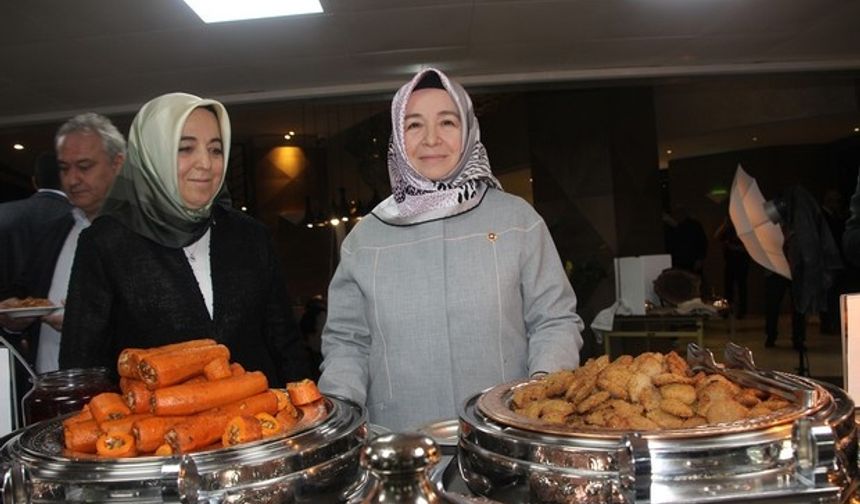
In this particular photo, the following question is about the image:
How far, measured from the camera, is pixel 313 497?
74cm

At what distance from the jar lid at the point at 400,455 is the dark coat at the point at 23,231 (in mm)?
2732

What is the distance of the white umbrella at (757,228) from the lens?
210 inches

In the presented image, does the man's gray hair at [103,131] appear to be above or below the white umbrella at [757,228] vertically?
above

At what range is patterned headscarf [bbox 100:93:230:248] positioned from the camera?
5.48ft

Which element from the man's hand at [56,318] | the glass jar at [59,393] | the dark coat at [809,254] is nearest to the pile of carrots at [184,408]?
the glass jar at [59,393]

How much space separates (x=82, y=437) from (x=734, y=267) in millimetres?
6407

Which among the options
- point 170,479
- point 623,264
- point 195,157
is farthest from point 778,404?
point 623,264

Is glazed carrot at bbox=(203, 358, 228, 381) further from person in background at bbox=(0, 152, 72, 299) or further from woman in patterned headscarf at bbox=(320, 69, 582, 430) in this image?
person in background at bbox=(0, 152, 72, 299)

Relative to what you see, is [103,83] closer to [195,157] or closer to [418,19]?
[418,19]

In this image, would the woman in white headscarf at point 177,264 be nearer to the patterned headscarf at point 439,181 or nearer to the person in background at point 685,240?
the patterned headscarf at point 439,181

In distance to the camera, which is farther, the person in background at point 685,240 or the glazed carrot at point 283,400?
the person in background at point 685,240

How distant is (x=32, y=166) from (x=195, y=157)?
11.2ft

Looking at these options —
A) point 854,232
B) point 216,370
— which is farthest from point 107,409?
point 854,232

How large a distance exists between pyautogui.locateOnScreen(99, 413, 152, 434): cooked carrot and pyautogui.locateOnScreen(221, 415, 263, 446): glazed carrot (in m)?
0.11
